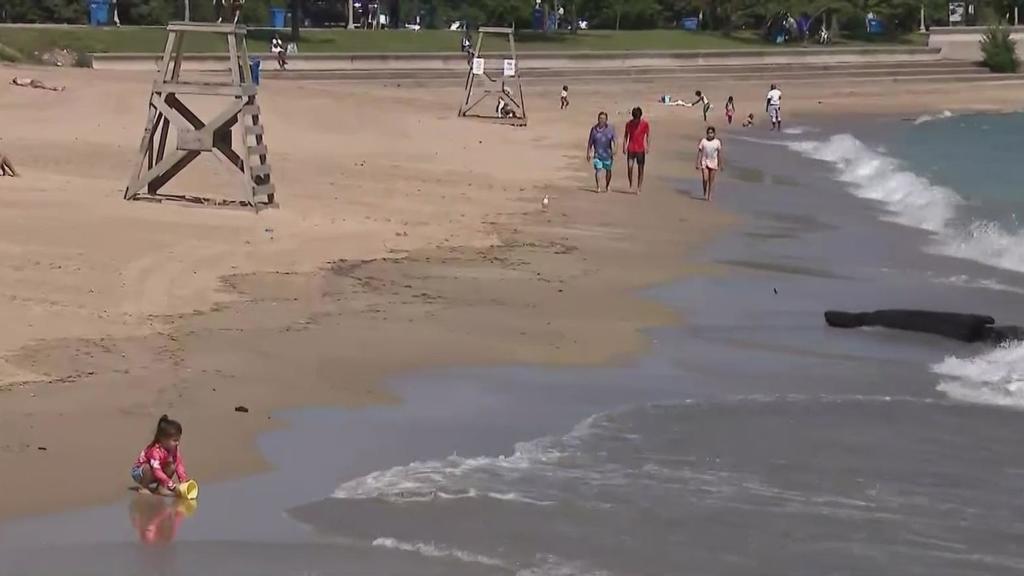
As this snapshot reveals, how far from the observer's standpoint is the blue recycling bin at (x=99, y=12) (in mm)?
65125

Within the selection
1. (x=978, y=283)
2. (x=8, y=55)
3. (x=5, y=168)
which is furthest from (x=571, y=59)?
(x=978, y=283)

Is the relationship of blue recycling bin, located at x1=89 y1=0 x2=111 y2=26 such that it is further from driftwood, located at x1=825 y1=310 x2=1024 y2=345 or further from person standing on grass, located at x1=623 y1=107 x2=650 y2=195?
driftwood, located at x1=825 y1=310 x2=1024 y2=345

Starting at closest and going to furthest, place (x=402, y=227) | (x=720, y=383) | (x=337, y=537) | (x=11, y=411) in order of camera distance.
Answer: (x=337, y=537) → (x=11, y=411) → (x=720, y=383) → (x=402, y=227)

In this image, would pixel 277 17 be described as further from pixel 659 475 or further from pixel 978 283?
pixel 659 475

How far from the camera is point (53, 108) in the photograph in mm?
28062

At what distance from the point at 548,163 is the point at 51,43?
97.2ft

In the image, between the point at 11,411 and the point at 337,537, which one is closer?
the point at 337,537

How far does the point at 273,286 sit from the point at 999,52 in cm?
6642

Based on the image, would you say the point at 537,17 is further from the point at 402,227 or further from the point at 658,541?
the point at 658,541

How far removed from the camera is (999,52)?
240ft

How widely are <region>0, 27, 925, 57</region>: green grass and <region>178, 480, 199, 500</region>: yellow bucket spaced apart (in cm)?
4449

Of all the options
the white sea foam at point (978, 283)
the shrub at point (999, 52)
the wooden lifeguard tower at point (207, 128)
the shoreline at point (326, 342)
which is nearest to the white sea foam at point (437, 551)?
the shoreline at point (326, 342)

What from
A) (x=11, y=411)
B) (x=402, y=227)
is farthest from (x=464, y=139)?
(x=11, y=411)

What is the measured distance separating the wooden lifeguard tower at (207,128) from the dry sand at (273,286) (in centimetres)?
43
